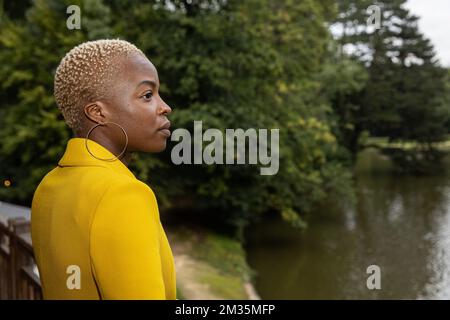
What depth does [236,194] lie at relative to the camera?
13711mm

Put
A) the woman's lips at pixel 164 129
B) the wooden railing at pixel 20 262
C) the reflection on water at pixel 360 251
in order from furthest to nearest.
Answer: the reflection on water at pixel 360 251 → the wooden railing at pixel 20 262 → the woman's lips at pixel 164 129

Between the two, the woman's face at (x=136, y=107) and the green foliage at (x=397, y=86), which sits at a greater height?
the green foliage at (x=397, y=86)

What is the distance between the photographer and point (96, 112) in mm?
1249

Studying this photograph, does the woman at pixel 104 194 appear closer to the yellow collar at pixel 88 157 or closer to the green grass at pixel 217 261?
the yellow collar at pixel 88 157

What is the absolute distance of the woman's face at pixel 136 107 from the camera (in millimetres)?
1229

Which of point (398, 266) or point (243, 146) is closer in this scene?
point (243, 146)

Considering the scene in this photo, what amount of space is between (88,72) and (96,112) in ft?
0.33

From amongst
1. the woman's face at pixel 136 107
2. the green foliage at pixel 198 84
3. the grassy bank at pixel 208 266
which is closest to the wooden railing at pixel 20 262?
the woman's face at pixel 136 107

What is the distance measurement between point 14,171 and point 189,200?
5358 millimetres

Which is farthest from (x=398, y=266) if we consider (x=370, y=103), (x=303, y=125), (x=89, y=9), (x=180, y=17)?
(x=370, y=103)

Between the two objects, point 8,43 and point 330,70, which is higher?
point 330,70

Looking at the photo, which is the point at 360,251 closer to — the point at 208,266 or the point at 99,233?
the point at 208,266
